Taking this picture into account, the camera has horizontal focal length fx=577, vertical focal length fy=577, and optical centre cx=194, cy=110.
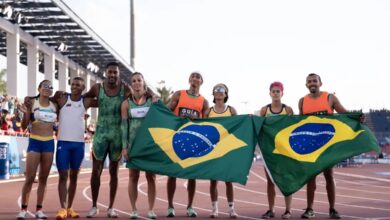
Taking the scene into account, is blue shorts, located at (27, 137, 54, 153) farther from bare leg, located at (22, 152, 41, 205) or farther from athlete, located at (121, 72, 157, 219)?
athlete, located at (121, 72, 157, 219)

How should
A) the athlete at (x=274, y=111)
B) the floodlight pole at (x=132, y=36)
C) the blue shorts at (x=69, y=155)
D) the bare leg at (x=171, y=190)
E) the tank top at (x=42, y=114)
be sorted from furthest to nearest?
the floodlight pole at (x=132, y=36), the bare leg at (x=171, y=190), the athlete at (x=274, y=111), the blue shorts at (x=69, y=155), the tank top at (x=42, y=114)

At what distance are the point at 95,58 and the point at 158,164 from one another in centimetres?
3502

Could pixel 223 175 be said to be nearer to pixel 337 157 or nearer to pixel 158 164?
pixel 158 164

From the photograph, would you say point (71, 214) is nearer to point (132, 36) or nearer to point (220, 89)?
point (220, 89)

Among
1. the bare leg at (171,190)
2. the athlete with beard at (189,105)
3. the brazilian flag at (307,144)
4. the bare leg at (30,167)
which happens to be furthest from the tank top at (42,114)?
the brazilian flag at (307,144)

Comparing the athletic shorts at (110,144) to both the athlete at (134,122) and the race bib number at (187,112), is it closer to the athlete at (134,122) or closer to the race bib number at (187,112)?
the athlete at (134,122)

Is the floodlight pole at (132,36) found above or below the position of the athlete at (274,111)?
above

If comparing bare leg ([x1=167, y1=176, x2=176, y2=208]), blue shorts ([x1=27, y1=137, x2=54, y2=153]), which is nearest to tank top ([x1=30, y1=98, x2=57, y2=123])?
blue shorts ([x1=27, y1=137, x2=54, y2=153])

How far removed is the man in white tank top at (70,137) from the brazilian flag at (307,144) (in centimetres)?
273

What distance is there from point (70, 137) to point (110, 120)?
63cm

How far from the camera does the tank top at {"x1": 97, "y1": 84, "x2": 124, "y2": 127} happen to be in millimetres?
8602

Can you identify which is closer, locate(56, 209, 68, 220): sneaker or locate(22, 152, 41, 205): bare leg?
locate(56, 209, 68, 220): sneaker

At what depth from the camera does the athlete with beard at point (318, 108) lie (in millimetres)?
8742

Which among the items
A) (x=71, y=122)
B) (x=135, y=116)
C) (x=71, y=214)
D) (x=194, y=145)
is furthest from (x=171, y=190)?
(x=71, y=122)
